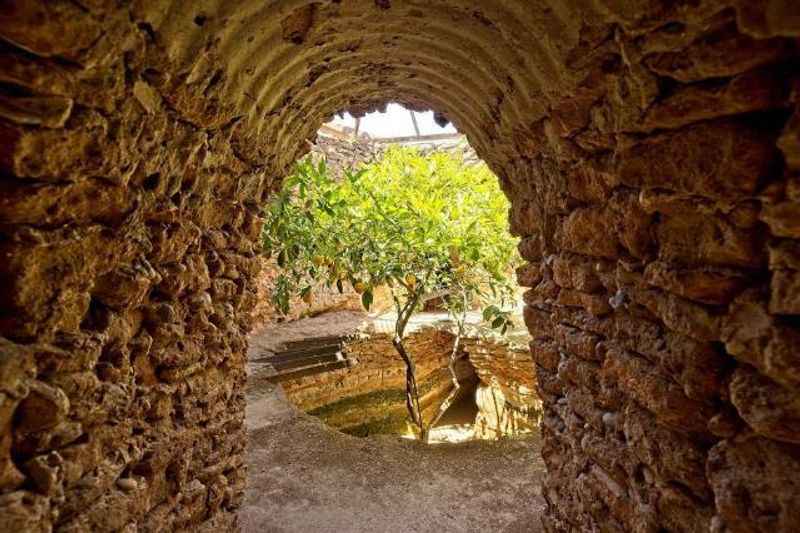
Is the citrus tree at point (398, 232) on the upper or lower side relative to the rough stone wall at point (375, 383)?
upper

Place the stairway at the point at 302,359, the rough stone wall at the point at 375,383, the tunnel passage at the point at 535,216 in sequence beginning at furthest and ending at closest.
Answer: the rough stone wall at the point at 375,383, the stairway at the point at 302,359, the tunnel passage at the point at 535,216

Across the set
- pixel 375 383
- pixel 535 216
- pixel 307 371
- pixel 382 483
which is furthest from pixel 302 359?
pixel 535 216

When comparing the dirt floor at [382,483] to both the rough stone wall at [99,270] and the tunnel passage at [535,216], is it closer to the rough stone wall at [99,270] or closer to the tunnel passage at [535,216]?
the tunnel passage at [535,216]

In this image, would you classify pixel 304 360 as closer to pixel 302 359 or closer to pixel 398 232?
pixel 302 359

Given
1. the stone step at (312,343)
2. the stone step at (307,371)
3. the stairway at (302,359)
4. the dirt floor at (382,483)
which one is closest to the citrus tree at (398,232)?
the dirt floor at (382,483)

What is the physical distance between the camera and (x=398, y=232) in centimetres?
479

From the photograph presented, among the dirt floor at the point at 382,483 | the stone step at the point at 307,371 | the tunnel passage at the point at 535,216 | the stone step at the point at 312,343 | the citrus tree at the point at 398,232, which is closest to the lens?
the tunnel passage at the point at 535,216

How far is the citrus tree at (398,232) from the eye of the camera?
12.3ft

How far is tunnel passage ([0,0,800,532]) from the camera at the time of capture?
90 cm

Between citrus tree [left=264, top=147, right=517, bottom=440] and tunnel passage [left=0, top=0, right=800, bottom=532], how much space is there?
156cm

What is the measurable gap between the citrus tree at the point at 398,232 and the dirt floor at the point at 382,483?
1100 millimetres

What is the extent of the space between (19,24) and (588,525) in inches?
86.7

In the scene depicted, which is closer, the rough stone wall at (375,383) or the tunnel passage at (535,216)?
the tunnel passage at (535,216)

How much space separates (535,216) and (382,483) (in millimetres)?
2264
